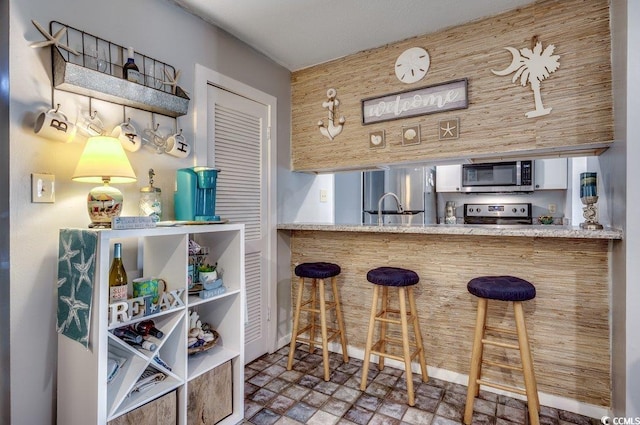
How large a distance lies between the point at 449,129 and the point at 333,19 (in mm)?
1071

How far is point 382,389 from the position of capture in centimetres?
214

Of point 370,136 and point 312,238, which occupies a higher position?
point 370,136

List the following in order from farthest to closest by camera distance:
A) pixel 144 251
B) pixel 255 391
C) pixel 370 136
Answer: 1. pixel 370 136
2. pixel 255 391
3. pixel 144 251

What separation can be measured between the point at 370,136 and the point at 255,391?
199 cm

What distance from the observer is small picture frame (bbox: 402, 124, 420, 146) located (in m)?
2.35

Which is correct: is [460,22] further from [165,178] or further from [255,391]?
[255,391]

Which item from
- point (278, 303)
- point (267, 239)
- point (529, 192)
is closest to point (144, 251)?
point (267, 239)

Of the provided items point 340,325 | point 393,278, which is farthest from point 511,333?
point 340,325

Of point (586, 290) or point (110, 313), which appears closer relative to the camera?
point (110, 313)

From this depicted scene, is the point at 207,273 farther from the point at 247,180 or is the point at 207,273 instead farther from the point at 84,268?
the point at 247,180

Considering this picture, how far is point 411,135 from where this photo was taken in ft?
7.80

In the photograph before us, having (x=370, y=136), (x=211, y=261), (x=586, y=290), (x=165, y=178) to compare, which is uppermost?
(x=370, y=136)

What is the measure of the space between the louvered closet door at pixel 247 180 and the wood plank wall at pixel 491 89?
0.56m

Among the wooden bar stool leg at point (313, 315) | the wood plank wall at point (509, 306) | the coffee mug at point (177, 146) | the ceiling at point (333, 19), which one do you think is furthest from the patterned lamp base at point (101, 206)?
the wood plank wall at point (509, 306)
